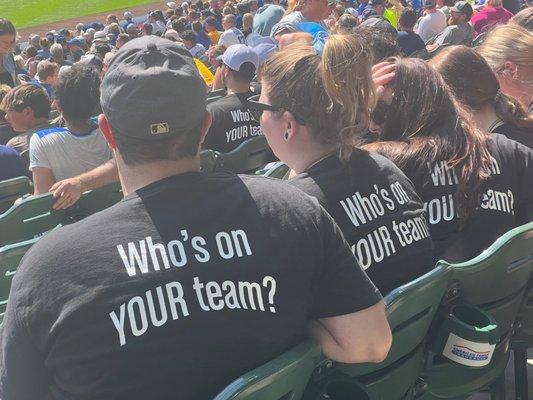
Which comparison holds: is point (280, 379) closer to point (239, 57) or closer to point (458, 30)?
point (239, 57)

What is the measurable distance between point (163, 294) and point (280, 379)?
0.31 m

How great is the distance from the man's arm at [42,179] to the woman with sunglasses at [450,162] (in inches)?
88.2

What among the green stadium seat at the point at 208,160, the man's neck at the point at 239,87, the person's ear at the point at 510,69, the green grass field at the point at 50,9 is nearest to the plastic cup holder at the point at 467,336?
the person's ear at the point at 510,69

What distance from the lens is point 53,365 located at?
A: 1483mm

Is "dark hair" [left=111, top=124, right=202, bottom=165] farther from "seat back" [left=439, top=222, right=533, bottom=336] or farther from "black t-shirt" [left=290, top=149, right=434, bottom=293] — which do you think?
"seat back" [left=439, top=222, right=533, bottom=336]

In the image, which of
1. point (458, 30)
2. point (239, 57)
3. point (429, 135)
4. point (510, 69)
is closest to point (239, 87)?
point (239, 57)

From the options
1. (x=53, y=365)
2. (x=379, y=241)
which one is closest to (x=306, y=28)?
(x=379, y=241)

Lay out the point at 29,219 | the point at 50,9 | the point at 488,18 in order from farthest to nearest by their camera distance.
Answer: the point at 50,9
the point at 488,18
the point at 29,219

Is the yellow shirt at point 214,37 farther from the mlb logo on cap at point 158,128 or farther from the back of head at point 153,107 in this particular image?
the mlb logo on cap at point 158,128

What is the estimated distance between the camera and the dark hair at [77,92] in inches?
160

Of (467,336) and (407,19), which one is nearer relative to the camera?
(467,336)

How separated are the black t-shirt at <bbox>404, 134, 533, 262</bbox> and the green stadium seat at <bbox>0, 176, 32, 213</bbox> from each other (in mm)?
2597

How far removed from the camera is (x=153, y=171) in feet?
5.24

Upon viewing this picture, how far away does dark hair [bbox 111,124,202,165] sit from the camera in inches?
62.8
